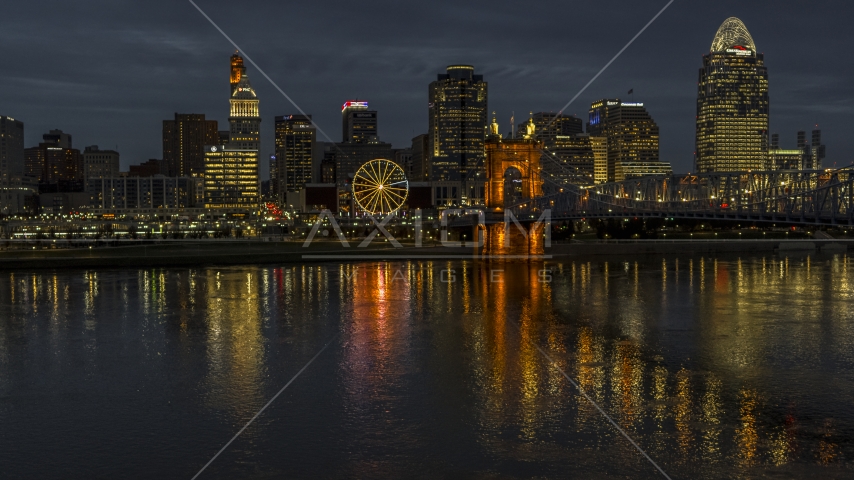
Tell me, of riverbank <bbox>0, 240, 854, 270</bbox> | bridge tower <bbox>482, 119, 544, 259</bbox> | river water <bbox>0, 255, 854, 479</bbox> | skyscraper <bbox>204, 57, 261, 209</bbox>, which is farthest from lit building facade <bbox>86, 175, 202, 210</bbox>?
river water <bbox>0, 255, 854, 479</bbox>

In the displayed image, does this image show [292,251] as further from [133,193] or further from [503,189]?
[133,193]

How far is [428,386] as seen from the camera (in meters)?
18.5

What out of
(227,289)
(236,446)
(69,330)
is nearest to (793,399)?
(236,446)

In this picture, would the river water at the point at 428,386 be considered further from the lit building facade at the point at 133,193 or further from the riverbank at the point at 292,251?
the lit building facade at the point at 133,193

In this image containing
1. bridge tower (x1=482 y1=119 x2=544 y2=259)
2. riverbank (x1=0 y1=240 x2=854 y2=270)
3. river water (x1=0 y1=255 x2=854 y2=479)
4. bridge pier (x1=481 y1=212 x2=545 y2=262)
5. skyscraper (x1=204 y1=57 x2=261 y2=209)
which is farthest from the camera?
skyscraper (x1=204 y1=57 x2=261 y2=209)

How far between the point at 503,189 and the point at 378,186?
17.1 meters

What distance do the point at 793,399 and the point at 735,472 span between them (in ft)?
16.9

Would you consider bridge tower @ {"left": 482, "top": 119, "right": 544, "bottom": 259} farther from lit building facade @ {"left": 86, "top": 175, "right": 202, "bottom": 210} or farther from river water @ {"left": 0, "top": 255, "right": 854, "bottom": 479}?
lit building facade @ {"left": 86, "top": 175, "right": 202, "bottom": 210}

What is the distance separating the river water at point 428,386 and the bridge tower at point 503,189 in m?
30.5

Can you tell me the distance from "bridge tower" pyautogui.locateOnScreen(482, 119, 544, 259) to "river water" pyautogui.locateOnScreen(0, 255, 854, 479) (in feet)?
100

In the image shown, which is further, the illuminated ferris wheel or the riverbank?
the illuminated ferris wheel

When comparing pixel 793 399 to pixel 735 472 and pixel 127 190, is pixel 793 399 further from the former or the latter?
pixel 127 190

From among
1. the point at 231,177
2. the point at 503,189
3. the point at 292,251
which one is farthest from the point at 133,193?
the point at 503,189

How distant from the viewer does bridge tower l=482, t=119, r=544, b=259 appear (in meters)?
68.2
